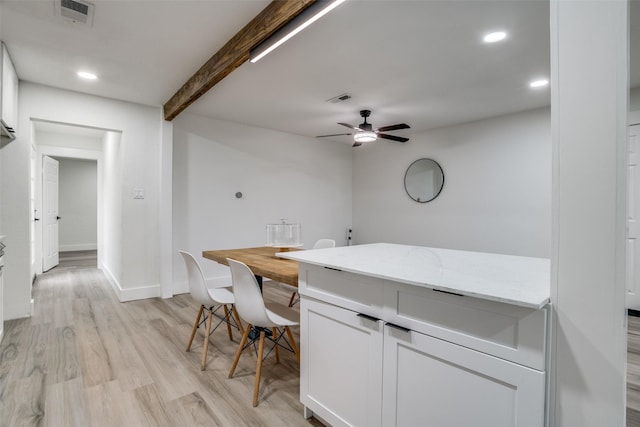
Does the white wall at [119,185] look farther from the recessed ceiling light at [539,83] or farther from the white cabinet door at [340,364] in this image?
the recessed ceiling light at [539,83]

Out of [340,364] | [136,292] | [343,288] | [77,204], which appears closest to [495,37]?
[343,288]

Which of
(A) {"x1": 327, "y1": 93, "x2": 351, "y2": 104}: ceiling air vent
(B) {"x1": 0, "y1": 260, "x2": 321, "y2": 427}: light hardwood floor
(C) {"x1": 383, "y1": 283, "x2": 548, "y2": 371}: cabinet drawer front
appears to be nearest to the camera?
(C) {"x1": 383, "y1": 283, "x2": 548, "y2": 371}: cabinet drawer front

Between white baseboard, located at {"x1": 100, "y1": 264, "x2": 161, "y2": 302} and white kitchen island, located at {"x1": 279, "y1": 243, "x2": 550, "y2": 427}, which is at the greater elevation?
white kitchen island, located at {"x1": 279, "y1": 243, "x2": 550, "y2": 427}

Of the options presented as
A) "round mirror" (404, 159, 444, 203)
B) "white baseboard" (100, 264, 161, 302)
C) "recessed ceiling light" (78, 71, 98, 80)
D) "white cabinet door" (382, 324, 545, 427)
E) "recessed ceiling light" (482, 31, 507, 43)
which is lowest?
"white baseboard" (100, 264, 161, 302)

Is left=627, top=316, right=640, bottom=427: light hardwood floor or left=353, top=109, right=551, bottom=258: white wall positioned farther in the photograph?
left=353, top=109, right=551, bottom=258: white wall

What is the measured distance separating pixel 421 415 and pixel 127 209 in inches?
159

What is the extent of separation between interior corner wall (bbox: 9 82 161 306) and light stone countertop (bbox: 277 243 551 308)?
10.1 ft

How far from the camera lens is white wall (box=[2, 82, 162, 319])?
3.18m

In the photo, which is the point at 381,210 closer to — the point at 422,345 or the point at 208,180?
the point at 208,180

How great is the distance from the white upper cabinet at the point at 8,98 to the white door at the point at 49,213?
9.26 feet

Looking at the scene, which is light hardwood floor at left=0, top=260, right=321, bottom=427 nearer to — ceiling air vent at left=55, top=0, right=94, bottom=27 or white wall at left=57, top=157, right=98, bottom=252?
ceiling air vent at left=55, top=0, right=94, bottom=27

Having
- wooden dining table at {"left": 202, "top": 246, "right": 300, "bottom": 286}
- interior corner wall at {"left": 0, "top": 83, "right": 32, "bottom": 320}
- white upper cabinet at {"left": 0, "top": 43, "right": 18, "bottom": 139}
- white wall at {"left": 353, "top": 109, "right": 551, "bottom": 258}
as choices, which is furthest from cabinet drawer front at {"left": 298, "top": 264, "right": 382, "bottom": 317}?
white wall at {"left": 353, "top": 109, "right": 551, "bottom": 258}

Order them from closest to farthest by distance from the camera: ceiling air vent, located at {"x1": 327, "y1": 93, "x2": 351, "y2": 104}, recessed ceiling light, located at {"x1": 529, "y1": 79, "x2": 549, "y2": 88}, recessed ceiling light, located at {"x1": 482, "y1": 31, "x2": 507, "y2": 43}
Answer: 1. recessed ceiling light, located at {"x1": 482, "y1": 31, "x2": 507, "y2": 43}
2. recessed ceiling light, located at {"x1": 529, "y1": 79, "x2": 549, "y2": 88}
3. ceiling air vent, located at {"x1": 327, "y1": 93, "x2": 351, "y2": 104}

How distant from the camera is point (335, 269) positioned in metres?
1.49
